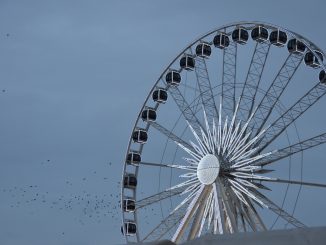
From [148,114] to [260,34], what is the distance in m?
8.33

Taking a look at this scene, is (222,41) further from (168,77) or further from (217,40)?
(168,77)

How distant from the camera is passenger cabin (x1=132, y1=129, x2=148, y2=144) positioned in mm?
44438

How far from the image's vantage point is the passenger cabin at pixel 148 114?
4425 centimetres

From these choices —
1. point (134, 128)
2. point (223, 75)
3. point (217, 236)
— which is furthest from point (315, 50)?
point (217, 236)

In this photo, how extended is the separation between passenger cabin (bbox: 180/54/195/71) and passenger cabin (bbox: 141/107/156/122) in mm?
3205

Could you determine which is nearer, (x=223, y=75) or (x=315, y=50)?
(x=315, y=50)

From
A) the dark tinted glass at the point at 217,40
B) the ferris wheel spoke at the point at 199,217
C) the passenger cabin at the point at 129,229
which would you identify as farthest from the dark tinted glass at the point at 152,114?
the ferris wheel spoke at the point at 199,217

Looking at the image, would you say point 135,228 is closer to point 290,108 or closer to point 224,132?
point 224,132

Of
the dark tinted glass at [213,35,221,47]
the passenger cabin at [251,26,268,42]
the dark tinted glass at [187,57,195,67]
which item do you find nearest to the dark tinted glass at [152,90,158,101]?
the dark tinted glass at [187,57,195,67]

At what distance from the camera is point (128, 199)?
4347 centimetres

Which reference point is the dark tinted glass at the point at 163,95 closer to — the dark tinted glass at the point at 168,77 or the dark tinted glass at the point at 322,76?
the dark tinted glass at the point at 168,77

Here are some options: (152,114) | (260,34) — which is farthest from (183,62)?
(260,34)

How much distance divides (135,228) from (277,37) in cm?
1292

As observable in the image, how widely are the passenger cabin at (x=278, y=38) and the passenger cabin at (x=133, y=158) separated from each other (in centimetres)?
1054
